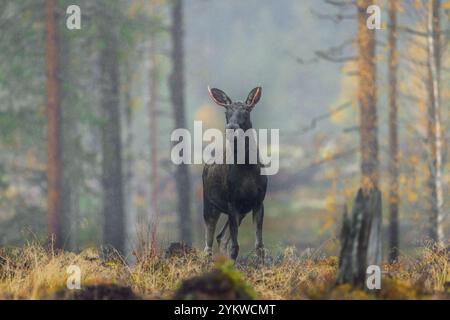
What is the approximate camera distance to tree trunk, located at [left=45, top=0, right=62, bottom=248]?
65.0 ft

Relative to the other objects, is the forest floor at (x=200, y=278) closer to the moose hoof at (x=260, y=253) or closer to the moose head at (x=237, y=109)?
the moose hoof at (x=260, y=253)

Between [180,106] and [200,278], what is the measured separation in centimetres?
1811

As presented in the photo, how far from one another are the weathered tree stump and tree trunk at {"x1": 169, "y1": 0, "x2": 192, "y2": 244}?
672 inches

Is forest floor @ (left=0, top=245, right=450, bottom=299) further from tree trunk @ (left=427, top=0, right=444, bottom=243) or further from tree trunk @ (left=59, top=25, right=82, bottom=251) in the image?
tree trunk @ (left=59, top=25, right=82, bottom=251)

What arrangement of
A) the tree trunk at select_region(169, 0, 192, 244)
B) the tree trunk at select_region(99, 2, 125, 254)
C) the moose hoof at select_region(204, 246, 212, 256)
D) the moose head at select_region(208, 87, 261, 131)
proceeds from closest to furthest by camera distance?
1. the moose head at select_region(208, 87, 261, 131)
2. the moose hoof at select_region(204, 246, 212, 256)
3. the tree trunk at select_region(99, 2, 125, 254)
4. the tree trunk at select_region(169, 0, 192, 244)

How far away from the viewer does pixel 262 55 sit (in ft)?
220

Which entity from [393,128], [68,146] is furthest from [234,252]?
[68,146]

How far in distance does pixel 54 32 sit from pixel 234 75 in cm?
4831

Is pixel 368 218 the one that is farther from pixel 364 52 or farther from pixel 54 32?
pixel 54 32

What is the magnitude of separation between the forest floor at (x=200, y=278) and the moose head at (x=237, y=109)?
1.89 metres

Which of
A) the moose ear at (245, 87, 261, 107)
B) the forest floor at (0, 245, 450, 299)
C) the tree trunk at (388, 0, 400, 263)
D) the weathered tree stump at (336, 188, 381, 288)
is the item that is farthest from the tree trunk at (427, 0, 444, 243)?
the weathered tree stump at (336, 188, 381, 288)

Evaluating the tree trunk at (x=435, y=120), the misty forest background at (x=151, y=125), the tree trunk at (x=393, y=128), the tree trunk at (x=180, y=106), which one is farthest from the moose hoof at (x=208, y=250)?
the tree trunk at (x=180, y=106)

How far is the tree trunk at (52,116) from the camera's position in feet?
65.0

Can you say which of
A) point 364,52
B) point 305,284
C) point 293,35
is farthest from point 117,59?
point 293,35
